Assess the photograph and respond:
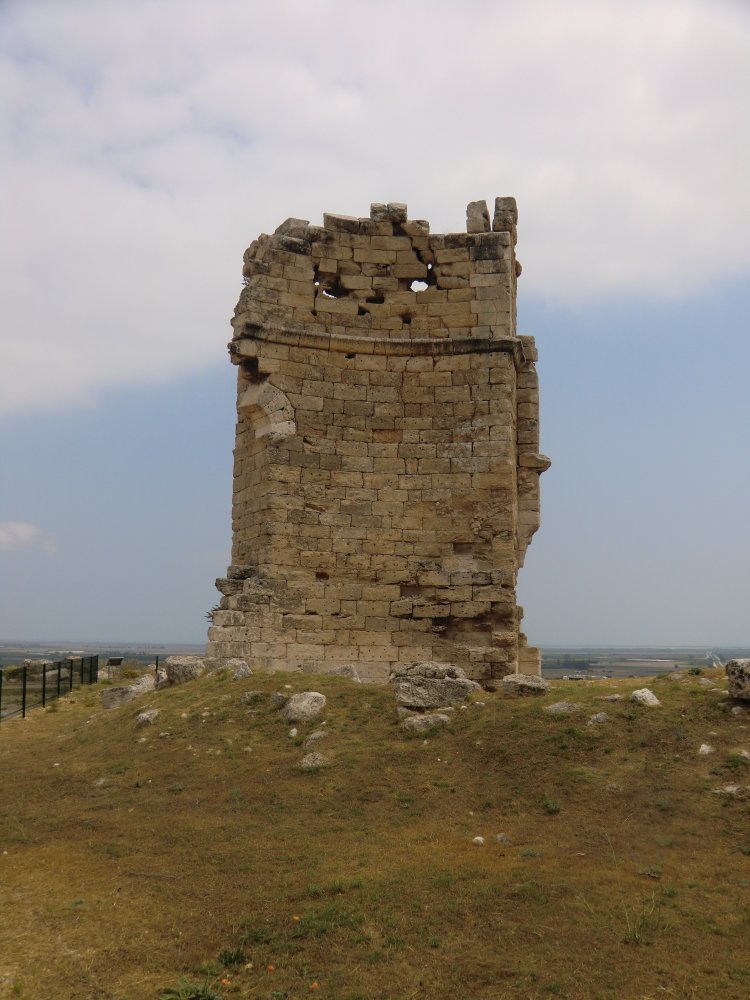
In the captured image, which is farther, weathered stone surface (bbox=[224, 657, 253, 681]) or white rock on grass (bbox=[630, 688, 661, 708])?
weathered stone surface (bbox=[224, 657, 253, 681])

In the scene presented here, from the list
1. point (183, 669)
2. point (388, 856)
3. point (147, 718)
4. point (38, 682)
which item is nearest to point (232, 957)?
point (388, 856)

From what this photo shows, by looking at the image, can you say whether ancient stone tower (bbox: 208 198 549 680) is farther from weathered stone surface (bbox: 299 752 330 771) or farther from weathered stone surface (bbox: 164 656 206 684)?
weathered stone surface (bbox: 299 752 330 771)

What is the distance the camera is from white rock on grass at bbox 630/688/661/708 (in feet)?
25.7

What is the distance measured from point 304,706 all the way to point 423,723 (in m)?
1.31

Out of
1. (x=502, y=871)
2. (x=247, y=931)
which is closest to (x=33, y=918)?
(x=247, y=931)

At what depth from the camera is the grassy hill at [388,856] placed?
4613 mm

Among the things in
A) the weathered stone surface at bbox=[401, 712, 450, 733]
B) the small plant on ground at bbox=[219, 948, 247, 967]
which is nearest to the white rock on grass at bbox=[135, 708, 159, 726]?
the weathered stone surface at bbox=[401, 712, 450, 733]

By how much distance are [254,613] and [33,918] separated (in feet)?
19.9

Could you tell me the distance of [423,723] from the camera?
818 centimetres

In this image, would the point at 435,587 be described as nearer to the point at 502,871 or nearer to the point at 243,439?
the point at 243,439

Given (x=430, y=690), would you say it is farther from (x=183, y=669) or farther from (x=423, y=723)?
(x=183, y=669)

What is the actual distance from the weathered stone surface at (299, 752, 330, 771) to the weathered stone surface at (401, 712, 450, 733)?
34.3 inches

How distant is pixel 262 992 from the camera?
4500 mm

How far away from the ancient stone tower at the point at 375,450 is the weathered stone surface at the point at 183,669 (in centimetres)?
25
